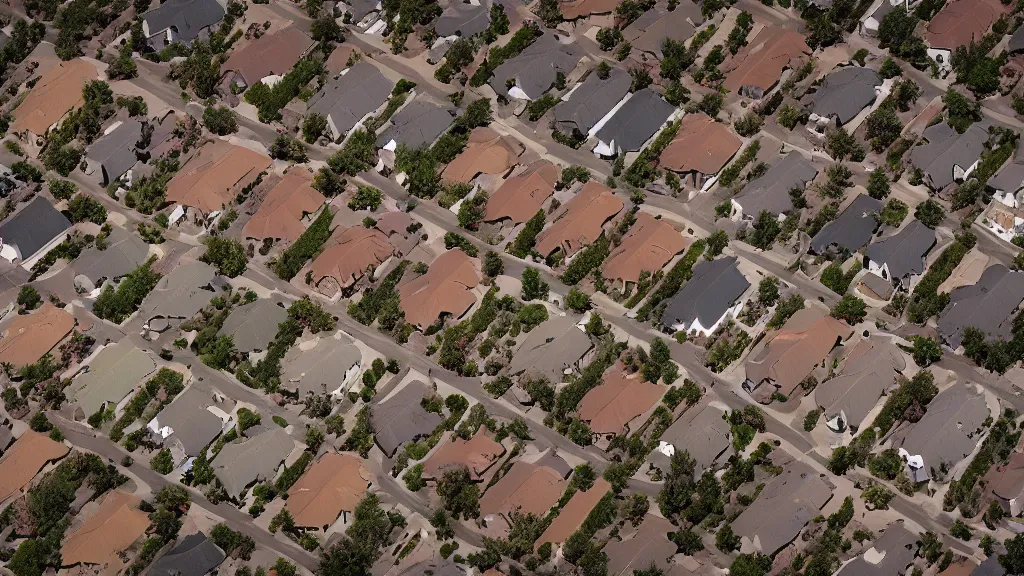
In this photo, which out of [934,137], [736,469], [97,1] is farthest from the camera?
[97,1]

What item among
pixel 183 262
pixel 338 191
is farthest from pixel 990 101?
pixel 183 262

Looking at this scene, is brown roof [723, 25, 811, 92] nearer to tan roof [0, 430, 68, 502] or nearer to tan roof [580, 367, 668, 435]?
tan roof [580, 367, 668, 435]

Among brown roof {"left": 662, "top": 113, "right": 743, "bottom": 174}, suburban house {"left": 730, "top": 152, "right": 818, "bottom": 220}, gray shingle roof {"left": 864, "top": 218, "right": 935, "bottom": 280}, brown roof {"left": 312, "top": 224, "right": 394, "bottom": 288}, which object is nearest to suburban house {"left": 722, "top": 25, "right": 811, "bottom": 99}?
brown roof {"left": 662, "top": 113, "right": 743, "bottom": 174}

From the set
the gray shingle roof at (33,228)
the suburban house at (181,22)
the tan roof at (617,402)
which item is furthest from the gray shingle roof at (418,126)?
the tan roof at (617,402)

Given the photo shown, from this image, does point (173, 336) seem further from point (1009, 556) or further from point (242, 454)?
point (1009, 556)

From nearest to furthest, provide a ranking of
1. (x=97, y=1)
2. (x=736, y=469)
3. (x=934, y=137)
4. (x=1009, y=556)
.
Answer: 1. (x=1009, y=556)
2. (x=736, y=469)
3. (x=934, y=137)
4. (x=97, y=1)

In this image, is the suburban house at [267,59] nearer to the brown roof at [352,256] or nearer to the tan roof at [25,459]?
the brown roof at [352,256]

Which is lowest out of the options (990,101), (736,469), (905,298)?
(736,469)
